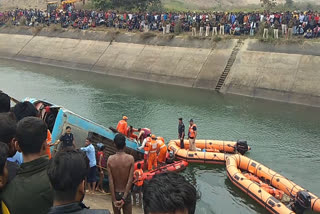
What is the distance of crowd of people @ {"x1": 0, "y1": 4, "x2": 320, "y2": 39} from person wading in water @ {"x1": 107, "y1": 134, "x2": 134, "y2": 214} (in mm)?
23479

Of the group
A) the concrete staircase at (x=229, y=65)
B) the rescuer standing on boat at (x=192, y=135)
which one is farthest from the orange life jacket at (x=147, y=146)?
the concrete staircase at (x=229, y=65)

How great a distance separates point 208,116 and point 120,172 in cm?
1410

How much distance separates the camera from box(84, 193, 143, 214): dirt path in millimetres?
8336

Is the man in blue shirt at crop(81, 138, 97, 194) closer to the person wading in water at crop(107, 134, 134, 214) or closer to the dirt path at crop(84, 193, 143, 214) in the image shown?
the dirt path at crop(84, 193, 143, 214)

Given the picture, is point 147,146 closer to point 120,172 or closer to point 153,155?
point 153,155

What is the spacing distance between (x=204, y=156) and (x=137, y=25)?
79.5ft

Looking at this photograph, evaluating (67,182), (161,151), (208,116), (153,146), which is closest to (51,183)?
(67,182)

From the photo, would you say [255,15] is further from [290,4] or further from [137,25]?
[290,4]

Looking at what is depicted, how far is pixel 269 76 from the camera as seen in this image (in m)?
24.4

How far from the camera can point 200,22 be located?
30688mm

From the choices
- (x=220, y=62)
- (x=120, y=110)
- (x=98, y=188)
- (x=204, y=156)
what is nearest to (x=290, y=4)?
(x=220, y=62)

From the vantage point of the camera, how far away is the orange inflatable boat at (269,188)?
9.57 meters

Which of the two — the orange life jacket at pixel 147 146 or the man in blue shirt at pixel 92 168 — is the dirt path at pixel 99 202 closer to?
the man in blue shirt at pixel 92 168

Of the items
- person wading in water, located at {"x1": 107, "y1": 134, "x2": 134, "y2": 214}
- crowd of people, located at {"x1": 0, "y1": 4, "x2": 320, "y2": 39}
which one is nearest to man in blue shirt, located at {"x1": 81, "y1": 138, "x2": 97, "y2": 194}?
person wading in water, located at {"x1": 107, "y1": 134, "x2": 134, "y2": 214}
